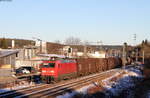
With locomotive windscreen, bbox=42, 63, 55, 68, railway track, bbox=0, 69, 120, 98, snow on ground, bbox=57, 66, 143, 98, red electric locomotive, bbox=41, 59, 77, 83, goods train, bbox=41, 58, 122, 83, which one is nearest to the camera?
railway track, bbox=0, 69, 120, 98

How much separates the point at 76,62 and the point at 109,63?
29570mm

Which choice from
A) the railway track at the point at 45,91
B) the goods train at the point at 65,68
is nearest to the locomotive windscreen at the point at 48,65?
the goods train at the point at 65,68

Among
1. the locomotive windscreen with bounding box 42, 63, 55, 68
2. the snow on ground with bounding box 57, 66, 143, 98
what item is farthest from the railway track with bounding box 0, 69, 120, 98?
the locomotive windscreen with bounding box 42, 63, 55, 68

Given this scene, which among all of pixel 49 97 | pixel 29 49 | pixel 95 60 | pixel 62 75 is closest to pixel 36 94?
pixel 49 97

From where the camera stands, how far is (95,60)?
51.7 metres

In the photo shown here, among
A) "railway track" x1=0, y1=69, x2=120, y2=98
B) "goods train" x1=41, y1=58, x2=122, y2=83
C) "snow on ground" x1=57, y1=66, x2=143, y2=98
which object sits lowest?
"snow on ground" x1=57, y1=66, x2=143, y2=98

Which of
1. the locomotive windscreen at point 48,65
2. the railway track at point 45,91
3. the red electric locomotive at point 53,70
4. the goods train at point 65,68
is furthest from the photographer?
the locomotive windscreen at point 48,65

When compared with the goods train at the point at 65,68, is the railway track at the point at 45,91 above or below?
below

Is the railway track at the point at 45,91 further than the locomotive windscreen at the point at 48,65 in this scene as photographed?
No

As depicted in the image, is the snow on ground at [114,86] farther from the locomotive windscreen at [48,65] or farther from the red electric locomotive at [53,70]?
the locomotive windscreen at [48,65]

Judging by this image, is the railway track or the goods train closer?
the railway track

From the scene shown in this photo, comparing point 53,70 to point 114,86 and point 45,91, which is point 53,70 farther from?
point 114,86

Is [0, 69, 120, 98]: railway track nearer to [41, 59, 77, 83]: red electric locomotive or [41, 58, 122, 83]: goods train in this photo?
[41, 59, 77, 83]: red electric locomotive

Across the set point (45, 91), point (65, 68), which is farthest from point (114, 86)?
point (45, 91)
